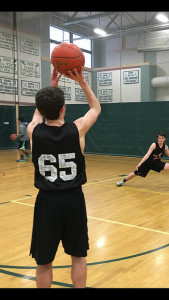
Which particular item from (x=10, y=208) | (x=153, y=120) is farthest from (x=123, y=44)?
(x=10, y=208)

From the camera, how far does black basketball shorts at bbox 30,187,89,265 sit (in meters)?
2.03

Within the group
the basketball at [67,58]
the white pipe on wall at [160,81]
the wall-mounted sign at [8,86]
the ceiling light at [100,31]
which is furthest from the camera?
the wall-mounted sign at [8,86]

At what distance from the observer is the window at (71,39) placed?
42.2 feet

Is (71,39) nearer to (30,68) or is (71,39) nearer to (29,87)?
(30,68)

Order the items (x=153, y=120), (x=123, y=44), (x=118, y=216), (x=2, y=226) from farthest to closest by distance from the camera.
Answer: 1. (x=123, y=44)
2. (x=153, y=120)
3. (x=118, y=216)
4. (x=2, y=226)

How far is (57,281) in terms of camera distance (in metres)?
2.79

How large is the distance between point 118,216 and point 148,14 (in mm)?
10090

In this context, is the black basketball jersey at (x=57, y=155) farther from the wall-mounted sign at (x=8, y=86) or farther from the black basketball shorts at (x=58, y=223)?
the wall-mounted sign at (x=8, y=86)

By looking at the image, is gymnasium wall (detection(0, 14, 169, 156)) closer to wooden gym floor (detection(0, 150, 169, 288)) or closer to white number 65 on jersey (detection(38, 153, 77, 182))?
wooden gym floor (detection(0, 150, 169, 288))

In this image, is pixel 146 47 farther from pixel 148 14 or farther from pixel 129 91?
pixel 129 91

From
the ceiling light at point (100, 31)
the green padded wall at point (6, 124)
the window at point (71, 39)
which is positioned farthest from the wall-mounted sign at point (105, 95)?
the green padded wall at point (6, 124)

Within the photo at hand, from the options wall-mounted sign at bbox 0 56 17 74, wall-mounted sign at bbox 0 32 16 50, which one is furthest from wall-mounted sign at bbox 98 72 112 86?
wall-mounted sign at bbox 0 32 16 50

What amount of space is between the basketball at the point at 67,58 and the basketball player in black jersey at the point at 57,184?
0.66m

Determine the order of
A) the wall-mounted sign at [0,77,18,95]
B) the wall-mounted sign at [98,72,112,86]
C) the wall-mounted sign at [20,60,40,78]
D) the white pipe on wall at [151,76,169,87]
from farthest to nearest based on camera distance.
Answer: the wall-mounted sign at [0,77,18,95] < the wall-mounted sign at [20,60,40,78] < the wall-mounted sign at [98,72,112,86] < the white pipe on wall at [151,76,169,87]
